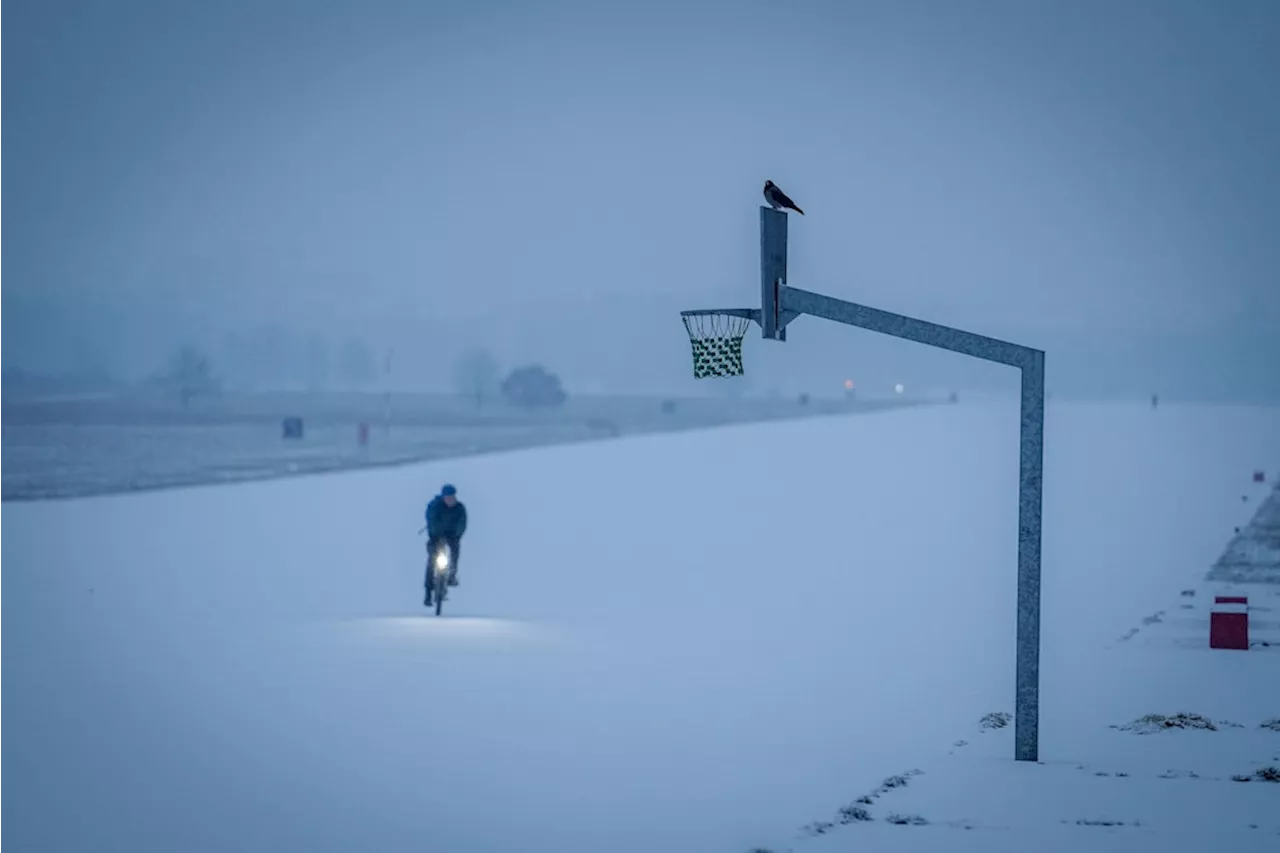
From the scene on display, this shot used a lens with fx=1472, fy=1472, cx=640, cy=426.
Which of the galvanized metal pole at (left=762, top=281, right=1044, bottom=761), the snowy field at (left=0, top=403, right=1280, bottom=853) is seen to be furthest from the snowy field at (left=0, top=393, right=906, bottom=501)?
the galvanized metal pole at (left=762, top=281, right=1044, bottom=761)

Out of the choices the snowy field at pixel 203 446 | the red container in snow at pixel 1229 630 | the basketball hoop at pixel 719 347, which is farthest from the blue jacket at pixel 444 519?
the snowy field at pixel 203 446

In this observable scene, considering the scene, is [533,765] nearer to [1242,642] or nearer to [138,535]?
[1242,642]

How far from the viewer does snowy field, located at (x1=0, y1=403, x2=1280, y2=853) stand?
10.7 m

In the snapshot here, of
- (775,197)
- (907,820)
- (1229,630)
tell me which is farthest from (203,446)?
(907,820)

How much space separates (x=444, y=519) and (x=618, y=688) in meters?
4.99

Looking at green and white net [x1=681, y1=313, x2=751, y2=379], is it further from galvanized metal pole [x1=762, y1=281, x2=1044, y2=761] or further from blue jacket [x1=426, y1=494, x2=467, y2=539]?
blue jacket [x1=426, y1=494, x2=467, y2=539]

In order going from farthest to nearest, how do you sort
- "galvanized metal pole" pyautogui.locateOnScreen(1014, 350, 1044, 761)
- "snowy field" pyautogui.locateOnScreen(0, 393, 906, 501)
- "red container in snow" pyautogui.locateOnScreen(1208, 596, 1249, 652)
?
1. "snowy field" pyautogui.locateOnScreen(0, 393, 906, 501)
2. "red container in snow" pyautogui.locateOnScreen(1208, 596, 1249, 652)
3. "galvanized metal pole" pyautogui.locateOnScreen(1014, 350, 1044, 761)

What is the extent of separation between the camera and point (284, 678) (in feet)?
52.5

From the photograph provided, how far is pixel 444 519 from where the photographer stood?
1961 centimetres

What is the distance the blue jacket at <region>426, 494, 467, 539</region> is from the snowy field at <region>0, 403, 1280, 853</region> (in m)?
1.23

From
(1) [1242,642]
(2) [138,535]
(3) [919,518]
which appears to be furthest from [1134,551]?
(2) [138,535]

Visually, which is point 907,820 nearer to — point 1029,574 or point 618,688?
point 1029,574

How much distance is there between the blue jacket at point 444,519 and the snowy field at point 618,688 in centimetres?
123

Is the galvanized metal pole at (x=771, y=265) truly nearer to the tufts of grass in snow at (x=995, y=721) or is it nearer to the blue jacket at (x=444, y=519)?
the tufts of grass in snow at (x=995, y=721)
